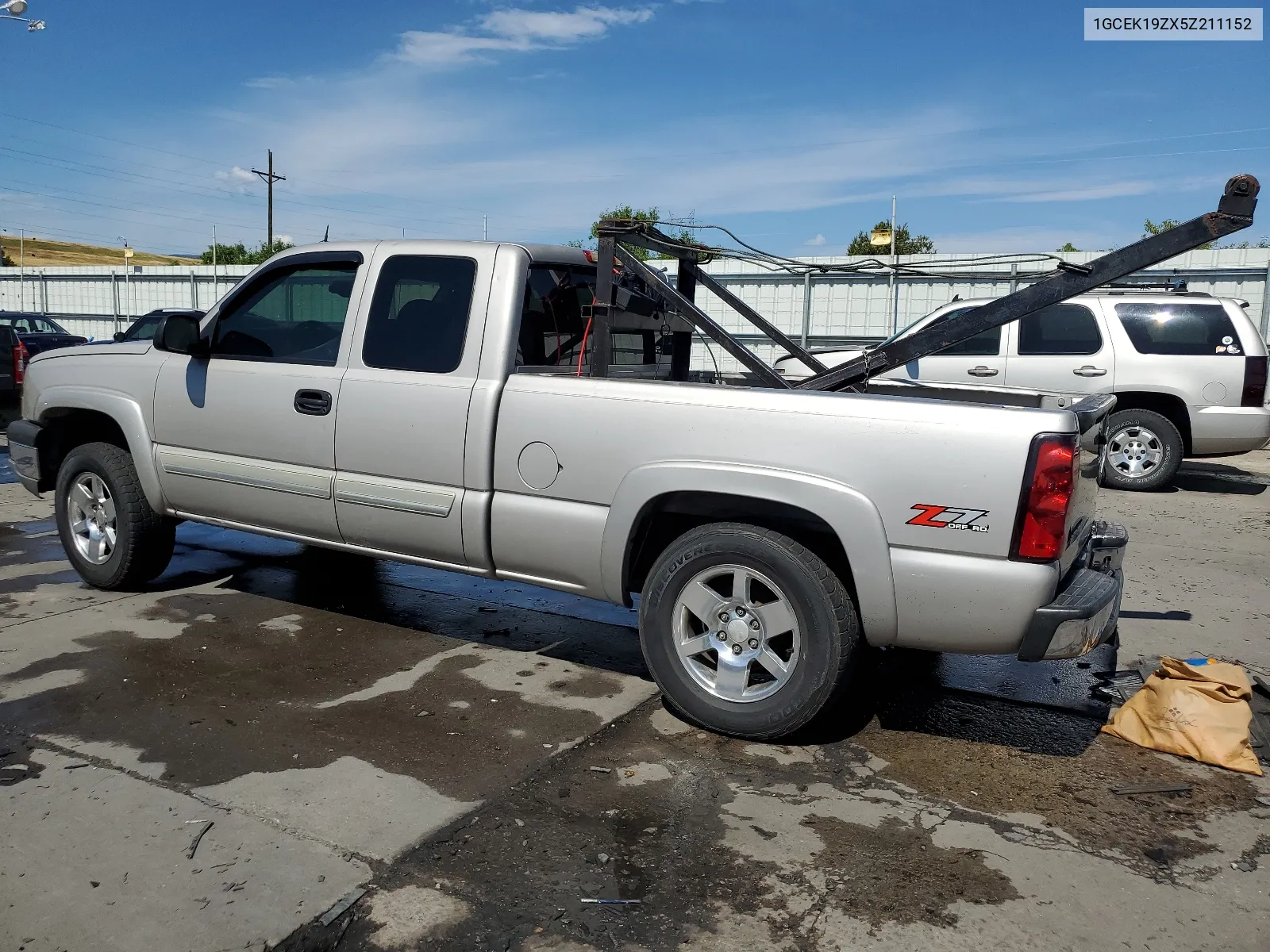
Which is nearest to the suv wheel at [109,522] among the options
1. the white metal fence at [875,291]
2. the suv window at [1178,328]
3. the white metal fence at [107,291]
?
the white metal fence at [875,291]

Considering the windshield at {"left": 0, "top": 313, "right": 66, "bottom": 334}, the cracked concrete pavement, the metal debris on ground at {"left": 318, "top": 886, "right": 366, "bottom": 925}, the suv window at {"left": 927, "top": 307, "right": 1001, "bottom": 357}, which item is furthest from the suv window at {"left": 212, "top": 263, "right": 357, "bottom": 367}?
the windshield at {"left": 0, "top": 313, "right": 66, "bottom": 334}

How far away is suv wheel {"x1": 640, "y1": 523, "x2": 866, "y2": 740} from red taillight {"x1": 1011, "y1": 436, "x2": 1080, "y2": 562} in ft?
2.24

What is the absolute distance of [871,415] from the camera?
3.70 metres

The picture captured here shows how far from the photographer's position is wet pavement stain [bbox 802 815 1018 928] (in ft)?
9.66

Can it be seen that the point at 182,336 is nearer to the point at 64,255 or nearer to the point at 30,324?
the point at 30,324

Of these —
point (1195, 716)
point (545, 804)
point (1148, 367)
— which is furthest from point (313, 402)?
point (1148, 367)

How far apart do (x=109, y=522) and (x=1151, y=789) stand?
5356mm

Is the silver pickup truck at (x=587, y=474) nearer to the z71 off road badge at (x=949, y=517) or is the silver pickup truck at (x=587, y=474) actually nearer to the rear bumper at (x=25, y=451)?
the z71 off road badge at (x=949, y=517)

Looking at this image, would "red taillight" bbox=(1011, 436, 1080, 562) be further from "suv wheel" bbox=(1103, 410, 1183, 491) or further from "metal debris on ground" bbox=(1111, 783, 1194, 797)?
"suv wheel" bbox=(1103, 410, 1183, 491)

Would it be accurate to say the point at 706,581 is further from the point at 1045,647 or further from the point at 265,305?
the point at 265,305

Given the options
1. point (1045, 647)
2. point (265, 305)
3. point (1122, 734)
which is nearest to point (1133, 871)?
point (1045, 647)

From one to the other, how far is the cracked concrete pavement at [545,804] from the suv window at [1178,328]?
555cm

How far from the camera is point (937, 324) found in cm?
410

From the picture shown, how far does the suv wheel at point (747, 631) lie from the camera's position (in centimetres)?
385
